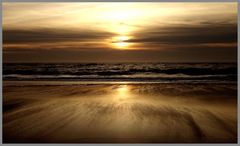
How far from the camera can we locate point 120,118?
605 cm

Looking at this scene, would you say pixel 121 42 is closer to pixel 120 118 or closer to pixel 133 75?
pixel 133 75

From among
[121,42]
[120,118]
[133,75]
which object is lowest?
[120,118]

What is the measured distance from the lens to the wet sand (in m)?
5.15

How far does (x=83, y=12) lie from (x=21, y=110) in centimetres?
247

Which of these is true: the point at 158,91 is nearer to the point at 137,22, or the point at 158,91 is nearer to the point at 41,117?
the point at 137,22

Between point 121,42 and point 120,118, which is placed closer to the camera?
point 120,118

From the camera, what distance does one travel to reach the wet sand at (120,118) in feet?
16.9

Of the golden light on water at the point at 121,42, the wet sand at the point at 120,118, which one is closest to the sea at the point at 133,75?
the golden light on water at the point at 121,42

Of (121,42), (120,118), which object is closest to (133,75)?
(121,42)

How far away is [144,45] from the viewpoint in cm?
1209

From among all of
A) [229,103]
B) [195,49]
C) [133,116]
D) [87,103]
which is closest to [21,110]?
[87,103]

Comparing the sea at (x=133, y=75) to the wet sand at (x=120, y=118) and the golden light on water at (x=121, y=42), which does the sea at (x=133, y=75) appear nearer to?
the golden light on water at (x=121, y=42)

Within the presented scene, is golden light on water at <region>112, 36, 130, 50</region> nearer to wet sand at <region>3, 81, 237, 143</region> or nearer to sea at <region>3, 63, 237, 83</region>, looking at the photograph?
sea at <region>3, 63, 237, 83</region>

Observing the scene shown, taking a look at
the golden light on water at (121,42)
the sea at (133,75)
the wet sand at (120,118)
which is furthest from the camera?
the sea at (133,75)
